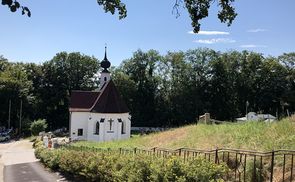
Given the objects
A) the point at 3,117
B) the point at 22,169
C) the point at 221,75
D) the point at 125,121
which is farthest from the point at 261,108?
the point at 22,169

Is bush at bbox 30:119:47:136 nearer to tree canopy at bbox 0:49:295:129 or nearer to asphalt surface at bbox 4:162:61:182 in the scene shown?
tree canopy at bbox 0:49:295:129

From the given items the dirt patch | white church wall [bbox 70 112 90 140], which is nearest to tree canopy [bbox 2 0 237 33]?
the dirt patch

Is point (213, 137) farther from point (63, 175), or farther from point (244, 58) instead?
point (244, 58)

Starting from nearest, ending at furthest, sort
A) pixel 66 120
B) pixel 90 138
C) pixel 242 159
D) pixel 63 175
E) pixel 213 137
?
pixel 242 159, pixel 213 137, pixel 63 175, pixel 90 138, pixel 66 120

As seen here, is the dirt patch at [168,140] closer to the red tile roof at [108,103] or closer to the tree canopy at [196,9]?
the tree canopy at [196,9]

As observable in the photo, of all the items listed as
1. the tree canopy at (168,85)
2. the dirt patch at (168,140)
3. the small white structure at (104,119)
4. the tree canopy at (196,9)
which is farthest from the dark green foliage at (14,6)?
the tree canopy at (168,85)

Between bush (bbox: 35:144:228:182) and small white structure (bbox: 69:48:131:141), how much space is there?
26793mm

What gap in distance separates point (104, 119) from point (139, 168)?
36.4 meters

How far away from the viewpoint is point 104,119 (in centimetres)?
4753

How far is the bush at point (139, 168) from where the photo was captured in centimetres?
916

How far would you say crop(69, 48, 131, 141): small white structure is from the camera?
47.5 meters

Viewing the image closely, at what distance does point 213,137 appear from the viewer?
1561 centimetres

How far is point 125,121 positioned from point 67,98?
21.4m

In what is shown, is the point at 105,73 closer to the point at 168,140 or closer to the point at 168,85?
the point at 168,85
